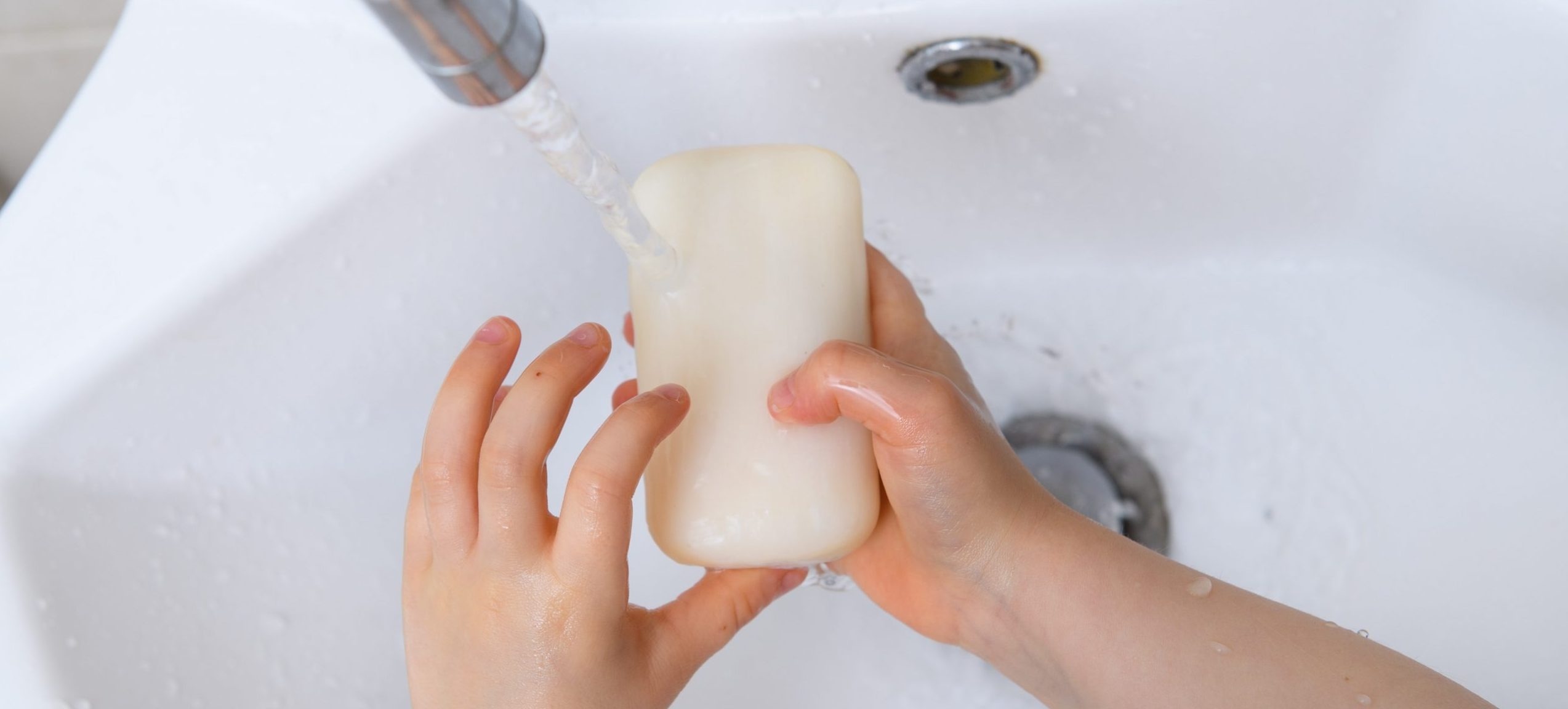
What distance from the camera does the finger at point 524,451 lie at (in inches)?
14.5

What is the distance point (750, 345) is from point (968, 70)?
0.63 feet

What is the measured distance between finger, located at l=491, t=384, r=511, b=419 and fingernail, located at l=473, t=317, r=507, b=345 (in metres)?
0.02

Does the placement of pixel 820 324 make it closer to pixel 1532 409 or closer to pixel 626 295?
pixel 626 295

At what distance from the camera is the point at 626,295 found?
0.58 meters

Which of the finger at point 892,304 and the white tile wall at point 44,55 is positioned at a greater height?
the white tile wall at point 44,55

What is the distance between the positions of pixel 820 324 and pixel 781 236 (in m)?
A: 0.04

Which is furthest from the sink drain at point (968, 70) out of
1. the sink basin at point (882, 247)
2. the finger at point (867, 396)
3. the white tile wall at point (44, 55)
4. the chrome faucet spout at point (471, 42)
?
the white tile wall at point (44, 55)

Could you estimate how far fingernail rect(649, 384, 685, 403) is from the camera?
0.37 m

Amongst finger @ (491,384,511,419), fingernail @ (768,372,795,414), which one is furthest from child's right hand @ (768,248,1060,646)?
finger @ (491,384,511,419)

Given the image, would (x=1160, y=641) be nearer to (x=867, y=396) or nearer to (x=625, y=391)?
(x=867, y=396)

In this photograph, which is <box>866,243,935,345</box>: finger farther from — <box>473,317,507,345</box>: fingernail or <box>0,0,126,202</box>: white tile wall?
<box>0,0,126,202</box>: white tile wall

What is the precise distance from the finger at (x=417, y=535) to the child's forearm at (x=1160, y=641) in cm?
23

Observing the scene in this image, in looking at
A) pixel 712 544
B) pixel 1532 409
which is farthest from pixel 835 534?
pixel 1532 409

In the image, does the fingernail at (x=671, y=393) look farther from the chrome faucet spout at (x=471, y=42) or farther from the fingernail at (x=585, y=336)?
the chrome faucet spout at (x=471, y=42)
